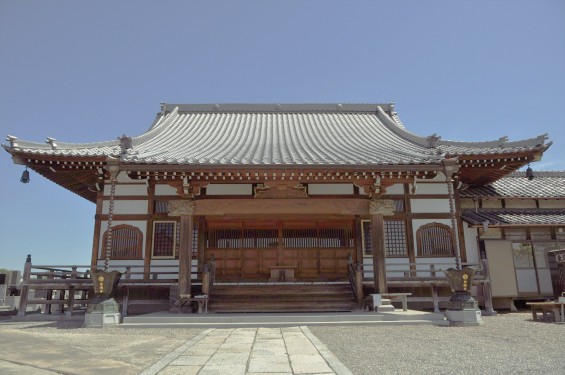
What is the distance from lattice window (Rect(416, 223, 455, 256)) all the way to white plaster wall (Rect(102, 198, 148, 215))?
9010 millimetres

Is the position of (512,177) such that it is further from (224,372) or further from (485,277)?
(224,372)

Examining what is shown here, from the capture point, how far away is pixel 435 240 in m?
13.1

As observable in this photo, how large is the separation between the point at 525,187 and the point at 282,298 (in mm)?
10179

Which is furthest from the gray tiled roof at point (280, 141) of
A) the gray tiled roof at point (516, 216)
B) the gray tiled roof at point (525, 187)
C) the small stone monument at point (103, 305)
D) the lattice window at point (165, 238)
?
the small stone monument at point (103, 305)

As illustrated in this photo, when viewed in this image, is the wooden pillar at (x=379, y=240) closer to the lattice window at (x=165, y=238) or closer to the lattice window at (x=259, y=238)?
the lattice window at (x=259, y=238)

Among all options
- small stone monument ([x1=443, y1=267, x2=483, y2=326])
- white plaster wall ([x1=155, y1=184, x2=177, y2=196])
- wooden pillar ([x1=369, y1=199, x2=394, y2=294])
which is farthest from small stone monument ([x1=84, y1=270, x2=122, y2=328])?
small stone monument ([x1=443, y1=267, x2=483, y2=326])

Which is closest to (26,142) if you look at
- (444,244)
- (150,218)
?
(150,218)

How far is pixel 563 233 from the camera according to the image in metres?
13.6

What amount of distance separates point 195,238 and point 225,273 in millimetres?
1574

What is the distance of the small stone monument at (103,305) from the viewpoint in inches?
364

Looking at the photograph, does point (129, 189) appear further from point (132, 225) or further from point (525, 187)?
point (525, 187)

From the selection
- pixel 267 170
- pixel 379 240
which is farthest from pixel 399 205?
pixel 267 170

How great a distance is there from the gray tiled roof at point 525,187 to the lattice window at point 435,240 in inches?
64.4

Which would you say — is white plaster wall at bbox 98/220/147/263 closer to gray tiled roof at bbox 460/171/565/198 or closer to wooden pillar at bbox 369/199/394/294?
wooden pillar at bbox 369/199/394/294
